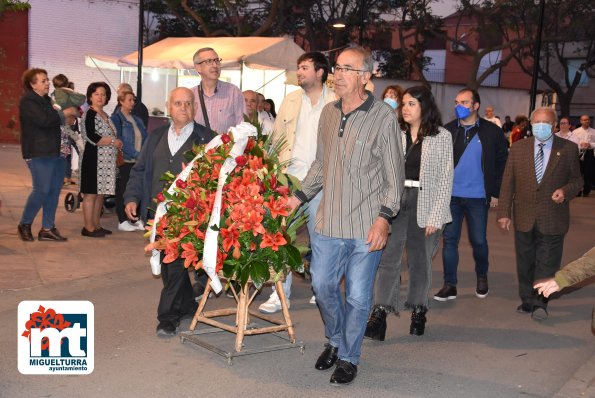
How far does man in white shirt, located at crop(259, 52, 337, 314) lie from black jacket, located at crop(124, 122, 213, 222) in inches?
31.8

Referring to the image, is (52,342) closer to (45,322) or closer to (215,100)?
(45,322)

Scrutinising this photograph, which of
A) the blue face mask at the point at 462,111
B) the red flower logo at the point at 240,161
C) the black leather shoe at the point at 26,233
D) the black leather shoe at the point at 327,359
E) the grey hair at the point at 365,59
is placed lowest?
the black leather shoe at the point at 26,233

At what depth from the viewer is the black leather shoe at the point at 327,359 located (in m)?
5.92

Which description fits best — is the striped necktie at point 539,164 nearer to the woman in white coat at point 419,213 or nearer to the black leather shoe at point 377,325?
the woman in white coat at point 419,213

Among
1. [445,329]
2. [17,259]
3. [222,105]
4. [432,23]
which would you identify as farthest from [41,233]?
[432,23]

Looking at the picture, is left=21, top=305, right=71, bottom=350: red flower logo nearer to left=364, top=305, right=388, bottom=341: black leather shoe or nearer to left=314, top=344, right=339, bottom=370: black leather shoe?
left=314, top=344, right=339, bottom=370: black leather shoe

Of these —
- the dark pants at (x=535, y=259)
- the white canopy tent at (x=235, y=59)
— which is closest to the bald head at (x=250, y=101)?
the dark pants at (x=535, y=259)

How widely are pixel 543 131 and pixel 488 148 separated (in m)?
0.61

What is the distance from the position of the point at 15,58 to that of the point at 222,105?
23.9 m

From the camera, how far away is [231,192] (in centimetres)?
569

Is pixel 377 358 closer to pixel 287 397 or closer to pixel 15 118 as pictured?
pixel 287 397

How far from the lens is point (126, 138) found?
11.5m

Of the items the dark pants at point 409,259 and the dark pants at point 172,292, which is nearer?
the dark pants at point 172,292

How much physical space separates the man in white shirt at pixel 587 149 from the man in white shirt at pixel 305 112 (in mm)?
15080
